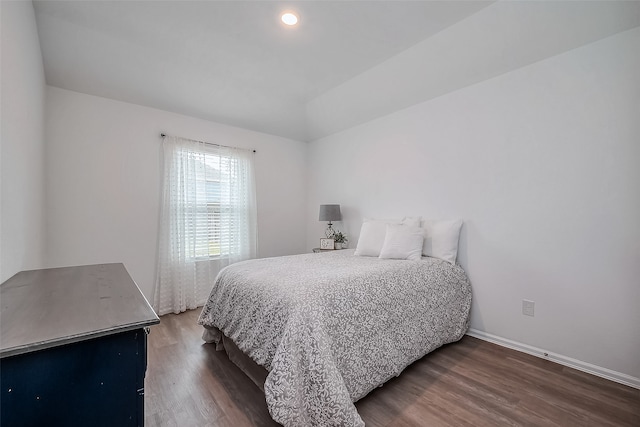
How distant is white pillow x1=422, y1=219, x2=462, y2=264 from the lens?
269cm

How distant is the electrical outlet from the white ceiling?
2.09m

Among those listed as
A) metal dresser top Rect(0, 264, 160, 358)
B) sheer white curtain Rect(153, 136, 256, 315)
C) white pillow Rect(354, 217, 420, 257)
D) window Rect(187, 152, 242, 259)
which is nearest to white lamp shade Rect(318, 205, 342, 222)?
white pillow Rect(354, 217, 420, 257)

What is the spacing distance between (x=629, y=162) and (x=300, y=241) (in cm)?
381

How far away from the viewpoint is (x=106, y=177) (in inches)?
115

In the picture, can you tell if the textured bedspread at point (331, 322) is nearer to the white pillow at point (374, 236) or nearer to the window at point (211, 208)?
the white pillow at point (374, 236)

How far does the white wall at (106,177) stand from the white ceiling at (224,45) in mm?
201

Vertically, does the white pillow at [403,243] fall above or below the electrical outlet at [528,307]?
above

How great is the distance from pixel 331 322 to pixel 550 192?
2.12 metres

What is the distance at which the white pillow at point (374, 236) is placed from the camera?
293 cm

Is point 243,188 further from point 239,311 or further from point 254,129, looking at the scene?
point 239,311

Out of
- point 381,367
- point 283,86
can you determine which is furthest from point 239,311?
point 283,86

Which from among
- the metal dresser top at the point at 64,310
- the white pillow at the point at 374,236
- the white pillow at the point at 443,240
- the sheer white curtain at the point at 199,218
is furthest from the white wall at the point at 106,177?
the white pillow at the point at 443,240

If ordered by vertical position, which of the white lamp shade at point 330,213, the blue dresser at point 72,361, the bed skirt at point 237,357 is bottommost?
the bed skirt at point 237,357

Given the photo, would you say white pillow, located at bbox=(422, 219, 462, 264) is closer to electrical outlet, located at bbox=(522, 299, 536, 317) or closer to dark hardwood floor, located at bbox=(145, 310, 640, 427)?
electrical outlet, located at bbox=(522, 299, 536, 317)
